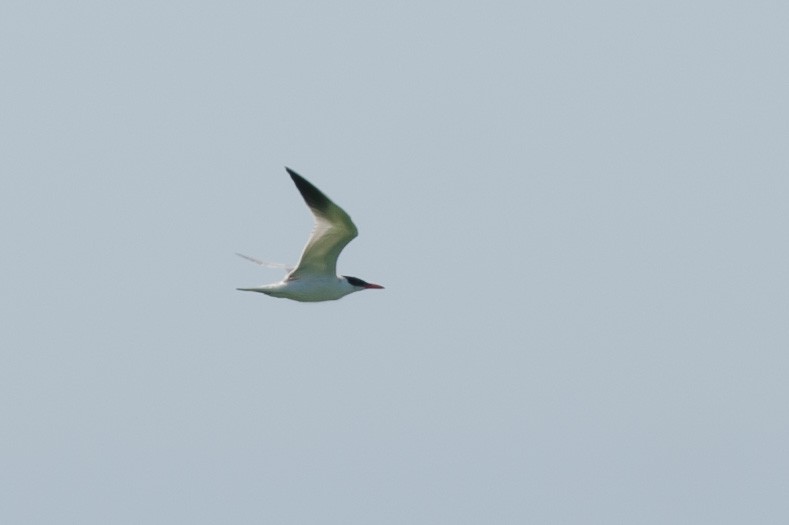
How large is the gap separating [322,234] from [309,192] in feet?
3.22

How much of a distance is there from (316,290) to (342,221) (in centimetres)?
188

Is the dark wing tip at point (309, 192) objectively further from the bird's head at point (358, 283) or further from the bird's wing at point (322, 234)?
the bird's head at point (358, 283)

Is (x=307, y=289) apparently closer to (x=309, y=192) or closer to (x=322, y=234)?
(x=322, y=234)

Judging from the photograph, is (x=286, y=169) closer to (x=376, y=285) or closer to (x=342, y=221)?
(x=342, y=221)

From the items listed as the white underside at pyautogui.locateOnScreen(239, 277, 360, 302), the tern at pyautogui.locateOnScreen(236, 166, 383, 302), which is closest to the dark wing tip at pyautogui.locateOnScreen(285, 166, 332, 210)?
the tern at pyautogui.locateOnScreen(236, 166, 383, 302)

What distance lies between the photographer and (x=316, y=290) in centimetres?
3244

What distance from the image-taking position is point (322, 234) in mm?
31359

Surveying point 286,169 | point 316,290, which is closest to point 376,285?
point 316,290

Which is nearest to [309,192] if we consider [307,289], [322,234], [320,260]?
[322,234]

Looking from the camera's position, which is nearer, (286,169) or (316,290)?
(286,169)

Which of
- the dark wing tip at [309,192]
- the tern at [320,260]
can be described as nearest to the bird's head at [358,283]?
the tern at [320,260]

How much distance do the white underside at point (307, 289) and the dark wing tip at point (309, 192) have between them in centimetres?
191

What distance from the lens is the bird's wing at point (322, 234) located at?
30.7 meters

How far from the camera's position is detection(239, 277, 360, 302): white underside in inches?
1265
